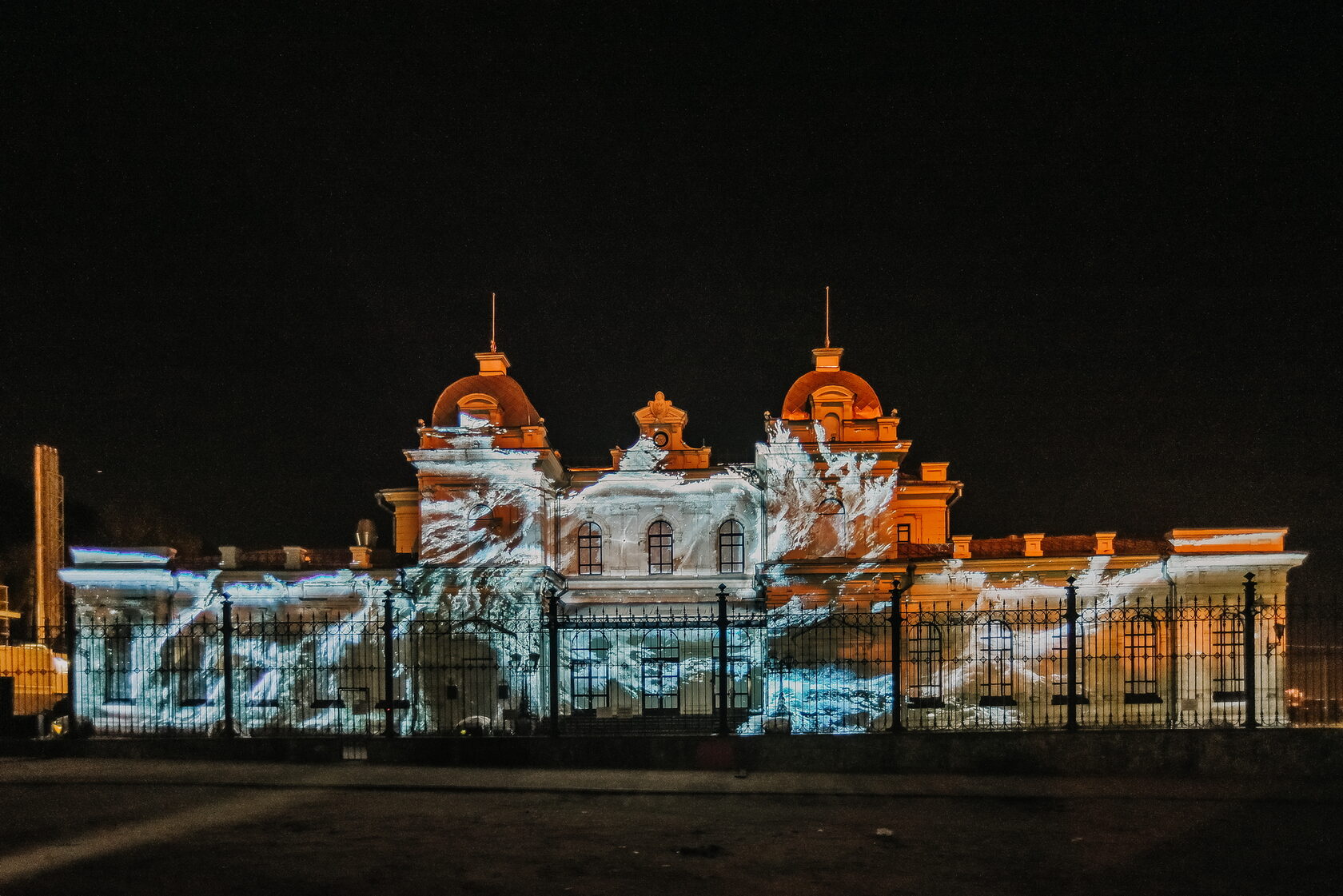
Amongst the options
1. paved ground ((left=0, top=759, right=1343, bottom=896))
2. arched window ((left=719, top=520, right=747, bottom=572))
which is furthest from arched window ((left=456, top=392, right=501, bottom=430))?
paved ground ((left=0, top=759, right=1343, bottom=896))

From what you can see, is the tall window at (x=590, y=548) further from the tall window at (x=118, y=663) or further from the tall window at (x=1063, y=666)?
the tall window at (x=1063, y=666)

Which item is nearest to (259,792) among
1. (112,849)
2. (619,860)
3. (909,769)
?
(112,849)

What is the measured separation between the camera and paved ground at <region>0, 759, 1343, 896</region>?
7777 mm

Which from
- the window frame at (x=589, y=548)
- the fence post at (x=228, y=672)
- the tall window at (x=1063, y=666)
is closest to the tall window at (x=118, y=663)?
the fence post at (x=228, y=672)

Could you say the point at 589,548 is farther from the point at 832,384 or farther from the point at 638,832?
the point at 638,832

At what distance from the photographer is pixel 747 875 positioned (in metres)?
7.94

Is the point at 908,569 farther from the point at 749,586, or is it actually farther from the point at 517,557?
the point at 517,557

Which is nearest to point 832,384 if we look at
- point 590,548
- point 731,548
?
point 731,548

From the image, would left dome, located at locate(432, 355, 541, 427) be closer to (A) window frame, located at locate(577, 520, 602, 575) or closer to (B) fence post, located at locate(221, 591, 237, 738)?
(A) window frame, located at locate(577, 520, 602, 575)

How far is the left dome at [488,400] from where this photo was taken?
32094mm

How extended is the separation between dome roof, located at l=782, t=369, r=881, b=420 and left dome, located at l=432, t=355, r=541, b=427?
776 cm

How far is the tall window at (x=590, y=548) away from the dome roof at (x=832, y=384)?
6782 mm

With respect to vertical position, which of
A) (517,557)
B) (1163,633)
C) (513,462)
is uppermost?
(513,462)

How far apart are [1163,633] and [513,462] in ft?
59.9
